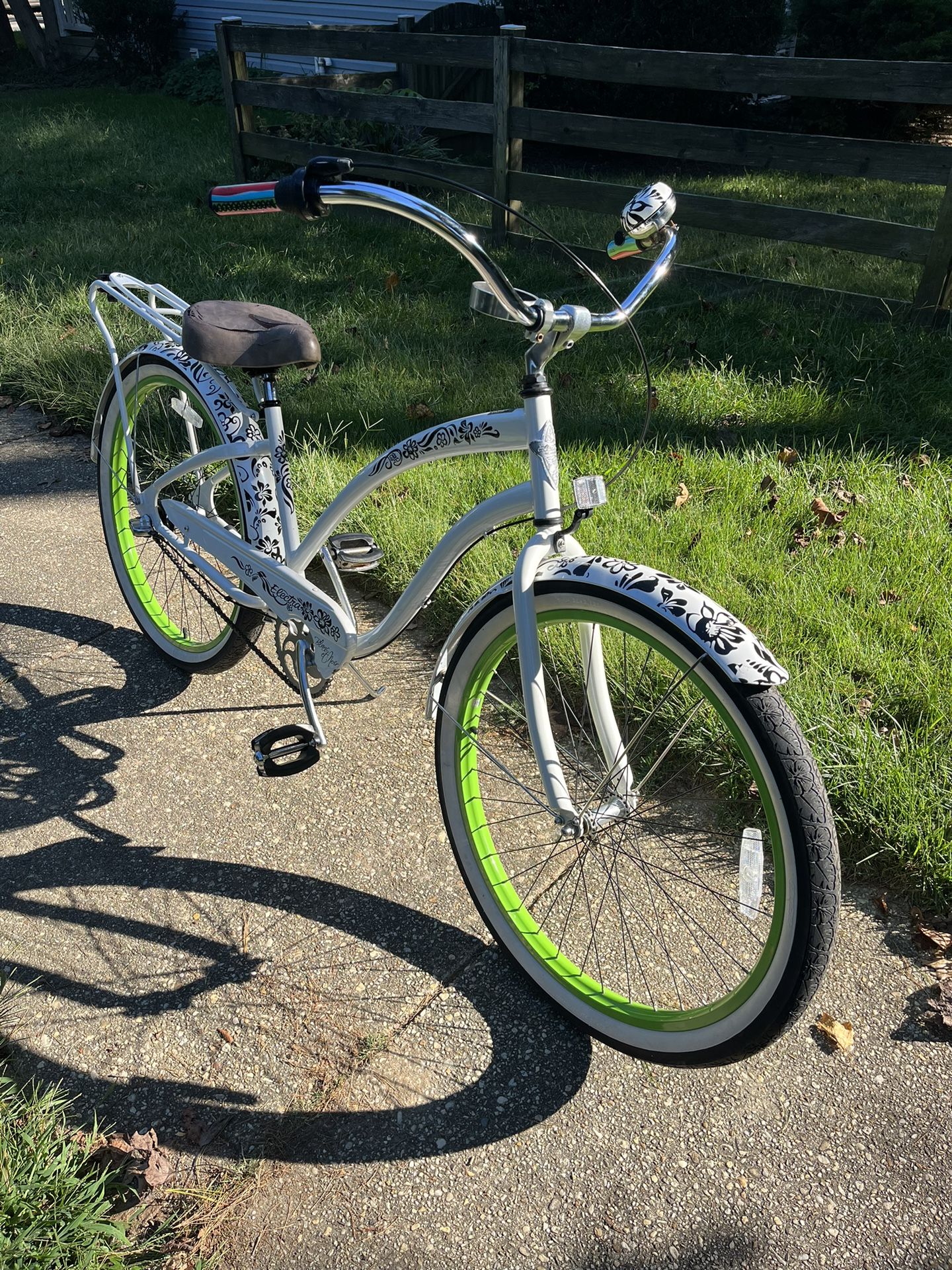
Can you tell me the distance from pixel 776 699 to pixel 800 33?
12329 millimetres

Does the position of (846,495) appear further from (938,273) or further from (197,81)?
(197,81)

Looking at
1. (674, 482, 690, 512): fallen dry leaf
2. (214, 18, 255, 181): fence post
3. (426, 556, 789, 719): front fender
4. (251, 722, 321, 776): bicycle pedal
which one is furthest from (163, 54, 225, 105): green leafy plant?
(426, 556, 789, 719): front fender

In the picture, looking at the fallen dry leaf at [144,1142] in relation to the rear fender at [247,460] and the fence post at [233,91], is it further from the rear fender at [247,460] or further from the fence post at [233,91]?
the fence post at [233,91]

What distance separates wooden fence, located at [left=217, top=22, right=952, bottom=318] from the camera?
5.46 metres

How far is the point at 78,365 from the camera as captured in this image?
5566 millimetres

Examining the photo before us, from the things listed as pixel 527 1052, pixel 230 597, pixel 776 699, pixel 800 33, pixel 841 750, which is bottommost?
pixel 527 1052

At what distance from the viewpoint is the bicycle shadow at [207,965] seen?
209cm

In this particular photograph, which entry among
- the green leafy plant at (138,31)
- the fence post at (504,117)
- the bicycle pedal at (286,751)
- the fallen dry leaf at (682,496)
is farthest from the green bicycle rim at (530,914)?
the green leafy plant at (138,31)

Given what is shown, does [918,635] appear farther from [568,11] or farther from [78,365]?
[568,11]

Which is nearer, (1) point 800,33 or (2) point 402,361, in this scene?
(2) point 402,361

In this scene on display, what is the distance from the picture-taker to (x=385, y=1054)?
87.8 inches

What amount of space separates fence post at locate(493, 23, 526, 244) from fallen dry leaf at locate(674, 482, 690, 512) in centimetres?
351

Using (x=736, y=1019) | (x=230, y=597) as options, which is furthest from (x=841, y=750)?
(x=230, y=597)

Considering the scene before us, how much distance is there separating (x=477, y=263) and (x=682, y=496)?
240 centimetres
